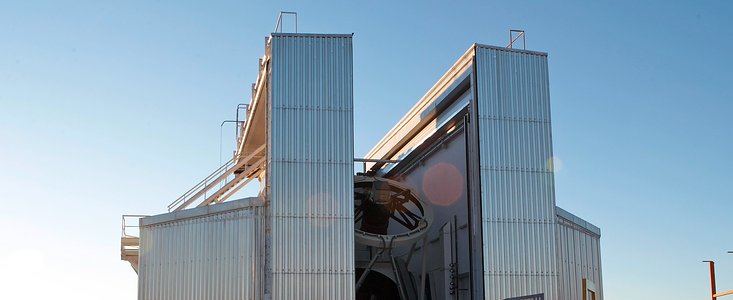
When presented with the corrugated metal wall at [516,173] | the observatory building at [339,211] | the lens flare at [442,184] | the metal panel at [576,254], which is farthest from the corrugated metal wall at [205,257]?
the metal panel at [576,254]

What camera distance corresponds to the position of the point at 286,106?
25.8 meters

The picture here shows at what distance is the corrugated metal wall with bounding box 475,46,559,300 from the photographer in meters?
25.8

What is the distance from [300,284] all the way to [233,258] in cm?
194

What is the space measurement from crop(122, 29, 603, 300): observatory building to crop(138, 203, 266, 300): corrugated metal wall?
3 cm

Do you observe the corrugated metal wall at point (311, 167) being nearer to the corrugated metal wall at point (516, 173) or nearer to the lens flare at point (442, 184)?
the corrugated metal wall at point (516, 173)

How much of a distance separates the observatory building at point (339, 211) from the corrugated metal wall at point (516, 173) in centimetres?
3

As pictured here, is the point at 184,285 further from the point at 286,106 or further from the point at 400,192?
the point at 400,192

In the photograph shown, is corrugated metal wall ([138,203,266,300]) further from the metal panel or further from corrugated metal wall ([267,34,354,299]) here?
the metal panel

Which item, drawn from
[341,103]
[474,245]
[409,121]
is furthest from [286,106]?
[409,121]

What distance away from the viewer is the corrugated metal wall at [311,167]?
24.8 m

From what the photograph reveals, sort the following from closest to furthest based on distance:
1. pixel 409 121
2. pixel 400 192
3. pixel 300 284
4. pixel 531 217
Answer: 1. pixel 300 284
2. pixel 531 217
3. pixel 400 192
4. pixel 409 121

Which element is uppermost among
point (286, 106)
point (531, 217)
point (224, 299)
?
point (286, 106)

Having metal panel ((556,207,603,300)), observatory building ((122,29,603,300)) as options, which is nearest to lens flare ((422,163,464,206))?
observatory building ((122,29,603,300))

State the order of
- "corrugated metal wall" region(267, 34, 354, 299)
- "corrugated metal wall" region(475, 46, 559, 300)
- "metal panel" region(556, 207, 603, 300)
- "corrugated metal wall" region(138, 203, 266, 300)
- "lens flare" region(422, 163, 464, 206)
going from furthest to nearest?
"lens flare" region(422, 163, 464, 206), "metal panel" region(556, 207, 603, 300), "corrugated metal wall" region(475, 46, 559, 300), "corrugated metal wall" region(138, 203, 266, 300), "corrugated metal wall" region(267, 34, 354, 299)
